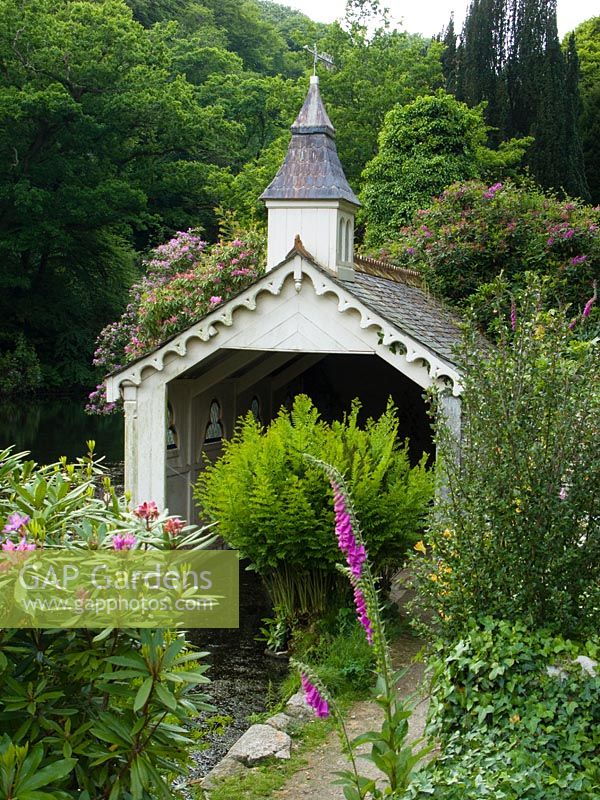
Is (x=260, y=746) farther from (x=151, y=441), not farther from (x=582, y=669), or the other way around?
(x=151, y=441)

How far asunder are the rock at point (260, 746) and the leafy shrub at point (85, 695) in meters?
2.09

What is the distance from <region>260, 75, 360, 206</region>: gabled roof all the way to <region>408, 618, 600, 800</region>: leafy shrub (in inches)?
276

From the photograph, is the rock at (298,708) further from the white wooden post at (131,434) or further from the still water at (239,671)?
the white wooden post at (131,434)

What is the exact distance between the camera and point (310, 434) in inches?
349

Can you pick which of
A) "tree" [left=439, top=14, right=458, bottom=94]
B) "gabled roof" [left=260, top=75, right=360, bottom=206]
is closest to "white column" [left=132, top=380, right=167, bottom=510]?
"gabled roof" [left=260, top=75, right=360, bottom=206]

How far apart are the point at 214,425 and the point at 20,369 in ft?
81.7

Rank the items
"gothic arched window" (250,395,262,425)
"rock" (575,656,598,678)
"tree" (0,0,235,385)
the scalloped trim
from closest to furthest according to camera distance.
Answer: "rock" (575,656,598,678) → the scalloped trim → "gothic arched window" (250,395,262,425) → "tree" (0,0,235,385)

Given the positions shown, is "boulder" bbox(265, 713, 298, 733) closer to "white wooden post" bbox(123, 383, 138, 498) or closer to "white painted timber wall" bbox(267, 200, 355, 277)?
"white wooden post" bbox(123, 383, 138, 498)

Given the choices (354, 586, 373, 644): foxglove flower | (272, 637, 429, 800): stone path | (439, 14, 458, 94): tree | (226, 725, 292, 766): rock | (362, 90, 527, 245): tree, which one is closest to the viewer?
(354, 586, 373, 644): foxglove flower

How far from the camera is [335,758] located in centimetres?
Answer: 620

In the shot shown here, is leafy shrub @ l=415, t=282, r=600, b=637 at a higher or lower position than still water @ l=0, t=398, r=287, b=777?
higher

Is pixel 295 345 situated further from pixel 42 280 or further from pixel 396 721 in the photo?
pixel 42 280

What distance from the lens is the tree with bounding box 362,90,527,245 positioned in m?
29.7

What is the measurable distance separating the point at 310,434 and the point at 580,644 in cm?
418
